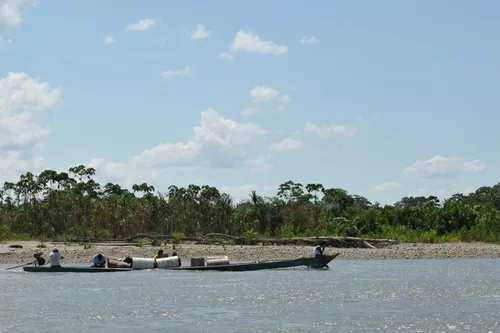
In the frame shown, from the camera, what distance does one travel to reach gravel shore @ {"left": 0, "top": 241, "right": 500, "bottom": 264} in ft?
166

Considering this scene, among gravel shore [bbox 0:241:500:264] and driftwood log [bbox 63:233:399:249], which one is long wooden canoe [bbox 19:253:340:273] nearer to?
gravel shore [bbox 0:241:500:264]

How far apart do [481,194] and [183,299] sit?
309 ft

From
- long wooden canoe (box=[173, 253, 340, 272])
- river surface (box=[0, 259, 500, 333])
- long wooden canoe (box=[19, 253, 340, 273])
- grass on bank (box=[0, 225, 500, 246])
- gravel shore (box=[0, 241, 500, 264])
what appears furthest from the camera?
grass on bank (box=[0, 225, 500, 246])

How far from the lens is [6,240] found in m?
59.6

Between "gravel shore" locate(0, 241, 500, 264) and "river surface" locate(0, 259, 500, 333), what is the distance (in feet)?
25.4

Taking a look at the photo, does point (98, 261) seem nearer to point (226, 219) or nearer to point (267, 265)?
point (267, 265)

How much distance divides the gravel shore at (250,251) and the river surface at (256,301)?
7.74 m

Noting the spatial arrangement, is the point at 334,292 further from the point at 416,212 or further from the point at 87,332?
the point at 416,212

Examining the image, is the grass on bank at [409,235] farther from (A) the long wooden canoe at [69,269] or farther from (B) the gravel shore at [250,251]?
(A) the long wooden canoe at [69,269]

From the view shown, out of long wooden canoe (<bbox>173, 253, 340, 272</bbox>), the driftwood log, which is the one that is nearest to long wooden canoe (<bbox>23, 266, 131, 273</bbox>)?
long wooden canoe (<bbox>173, 253, 340, 272</bbox>)

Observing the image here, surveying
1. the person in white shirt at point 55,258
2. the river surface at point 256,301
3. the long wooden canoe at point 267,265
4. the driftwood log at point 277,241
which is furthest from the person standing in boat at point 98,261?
the driftwood log at point 277,241

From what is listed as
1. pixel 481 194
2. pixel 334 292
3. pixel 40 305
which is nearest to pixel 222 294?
pixel 334 292

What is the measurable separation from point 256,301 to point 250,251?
73.5 ft

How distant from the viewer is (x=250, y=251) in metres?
52.3
